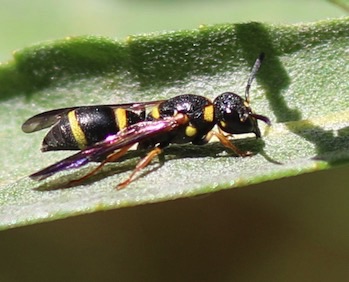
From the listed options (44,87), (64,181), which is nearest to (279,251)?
(64,181)

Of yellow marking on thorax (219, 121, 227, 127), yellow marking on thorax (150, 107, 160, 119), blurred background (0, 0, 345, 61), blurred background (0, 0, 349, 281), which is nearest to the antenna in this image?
yellow marking on thorax (219, 121, 227, 127)

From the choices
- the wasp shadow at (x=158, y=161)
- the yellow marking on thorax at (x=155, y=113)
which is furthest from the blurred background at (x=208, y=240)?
the yellow marking on thorax at (x=155, y=113)

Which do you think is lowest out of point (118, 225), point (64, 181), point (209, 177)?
point (118, 225)

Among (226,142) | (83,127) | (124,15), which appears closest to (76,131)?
(83,127)

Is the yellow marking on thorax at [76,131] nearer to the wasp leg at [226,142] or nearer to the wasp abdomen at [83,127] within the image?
the wasp abdomen at [83,127]

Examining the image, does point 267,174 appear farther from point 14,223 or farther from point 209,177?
point 14,223

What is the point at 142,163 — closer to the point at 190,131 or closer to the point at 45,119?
the point at 190,131

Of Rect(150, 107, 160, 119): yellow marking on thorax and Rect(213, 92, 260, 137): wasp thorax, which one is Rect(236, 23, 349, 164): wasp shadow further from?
Rect(150, 107, 160, 119): yellow marking on thorax
